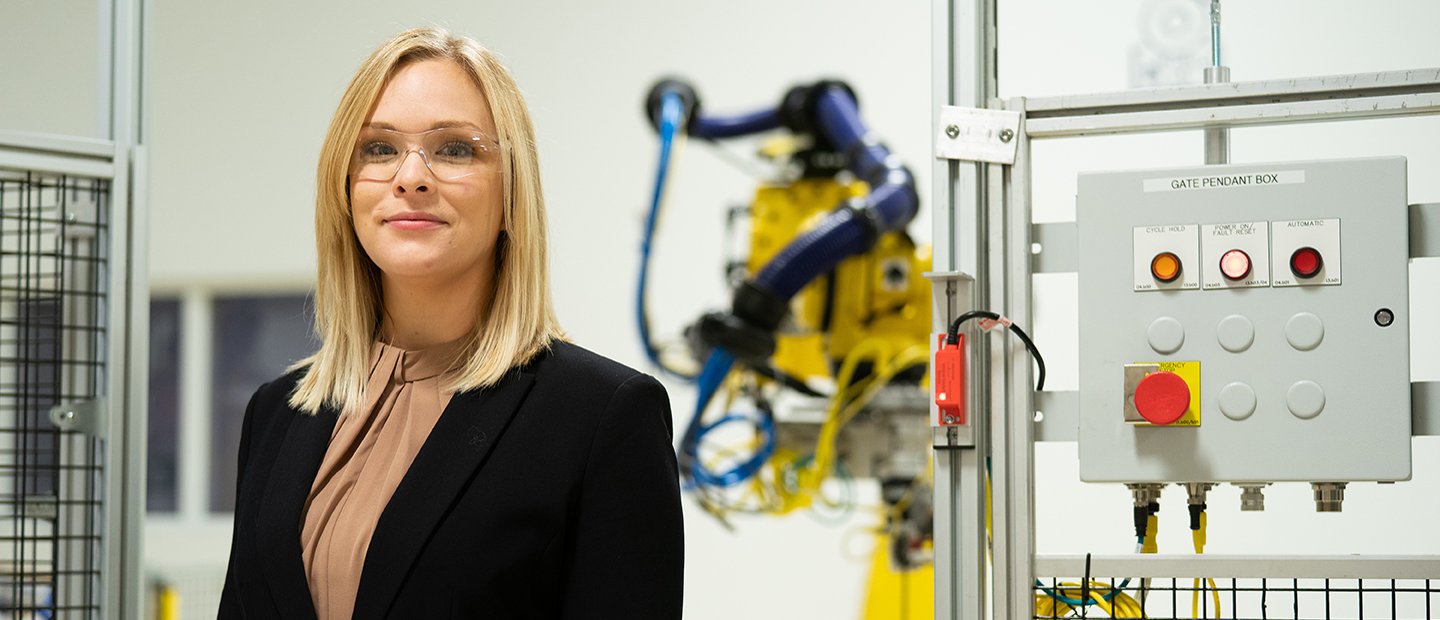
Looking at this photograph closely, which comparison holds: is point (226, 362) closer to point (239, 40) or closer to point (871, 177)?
point (239, 40)

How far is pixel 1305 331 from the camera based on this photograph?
139cm

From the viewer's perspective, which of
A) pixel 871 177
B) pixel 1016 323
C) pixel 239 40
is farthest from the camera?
pixel 239 40

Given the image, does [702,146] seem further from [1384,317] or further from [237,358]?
[1384,317]

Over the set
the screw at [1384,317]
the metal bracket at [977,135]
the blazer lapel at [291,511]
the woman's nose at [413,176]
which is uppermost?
the metal bracket at [977,135]

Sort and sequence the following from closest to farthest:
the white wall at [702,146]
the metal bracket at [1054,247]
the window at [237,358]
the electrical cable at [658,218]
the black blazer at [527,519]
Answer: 1. the black blazer at [527,519]
2. the metal bracket at [1054,247]
3. the white wall at [702,146]
4. the electrical cable at [658,218]
5. the window at [237,358]

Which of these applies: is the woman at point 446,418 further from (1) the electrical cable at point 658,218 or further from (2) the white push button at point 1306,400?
(1) the electrical cable at point 658,218

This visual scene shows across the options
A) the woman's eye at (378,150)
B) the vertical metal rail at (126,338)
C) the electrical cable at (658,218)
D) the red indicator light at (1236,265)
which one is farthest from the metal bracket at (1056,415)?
the electrical cable at (658,218)

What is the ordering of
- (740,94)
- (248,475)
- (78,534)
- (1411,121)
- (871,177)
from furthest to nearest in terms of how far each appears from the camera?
1. (740,94)
2. (871,177)
3. (1411,121)
4. (78,534)
5. (248,475)

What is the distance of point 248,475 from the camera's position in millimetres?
1231

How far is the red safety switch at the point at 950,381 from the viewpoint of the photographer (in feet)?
4.73

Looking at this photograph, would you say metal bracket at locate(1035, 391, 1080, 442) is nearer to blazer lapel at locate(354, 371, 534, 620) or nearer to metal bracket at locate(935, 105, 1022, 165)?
metal bracket at locate(935, 105, 1022, 165)

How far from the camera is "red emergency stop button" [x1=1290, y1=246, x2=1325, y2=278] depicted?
140 cm

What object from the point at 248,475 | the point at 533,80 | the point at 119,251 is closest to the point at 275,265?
the point at 533,80

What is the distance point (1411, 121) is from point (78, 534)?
264cm
